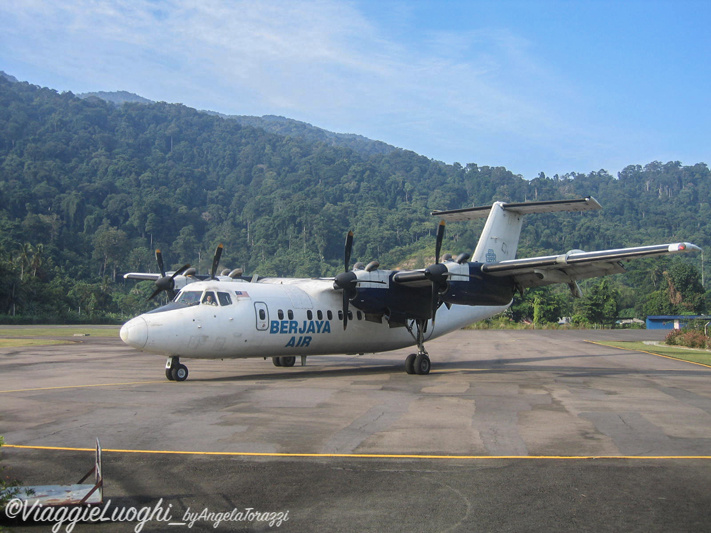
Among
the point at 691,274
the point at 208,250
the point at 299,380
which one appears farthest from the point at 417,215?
the point at 299,380

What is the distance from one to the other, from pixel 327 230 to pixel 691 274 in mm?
72103

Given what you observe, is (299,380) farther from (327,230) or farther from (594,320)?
(327,230)

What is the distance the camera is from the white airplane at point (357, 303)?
719 inches

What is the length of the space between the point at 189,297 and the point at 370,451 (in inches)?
429

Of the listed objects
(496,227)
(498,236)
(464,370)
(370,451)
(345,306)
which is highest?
(496,227)

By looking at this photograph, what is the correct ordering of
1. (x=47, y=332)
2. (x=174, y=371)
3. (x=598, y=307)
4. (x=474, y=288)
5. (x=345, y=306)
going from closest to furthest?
(x=174, y=371) < (x=345, y=306) < (x=474, y=288) < (x=47, y=332) < (x=598, y=307)

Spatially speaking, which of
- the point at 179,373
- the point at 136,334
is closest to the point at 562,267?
the point at 179,373

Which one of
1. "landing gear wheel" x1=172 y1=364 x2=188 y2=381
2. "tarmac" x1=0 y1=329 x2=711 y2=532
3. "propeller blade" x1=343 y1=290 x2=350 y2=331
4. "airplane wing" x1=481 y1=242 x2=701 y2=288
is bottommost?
"landing gear wheel" x1=172 y1=364 x2=188 y2=381

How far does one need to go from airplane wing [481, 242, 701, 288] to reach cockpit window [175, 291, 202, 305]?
964cm

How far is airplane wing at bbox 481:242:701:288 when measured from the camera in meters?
19.8

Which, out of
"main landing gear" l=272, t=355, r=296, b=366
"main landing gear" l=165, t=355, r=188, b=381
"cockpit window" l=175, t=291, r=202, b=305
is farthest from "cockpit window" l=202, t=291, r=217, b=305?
"main landing gear" l=272, t=355, r=296, b=366

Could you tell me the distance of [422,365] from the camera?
21.5m

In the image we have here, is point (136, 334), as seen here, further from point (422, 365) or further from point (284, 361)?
point (422, 365)

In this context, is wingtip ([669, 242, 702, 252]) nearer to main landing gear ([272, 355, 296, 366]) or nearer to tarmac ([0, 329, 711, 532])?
tarmac ([0, 329, 711, 532])
